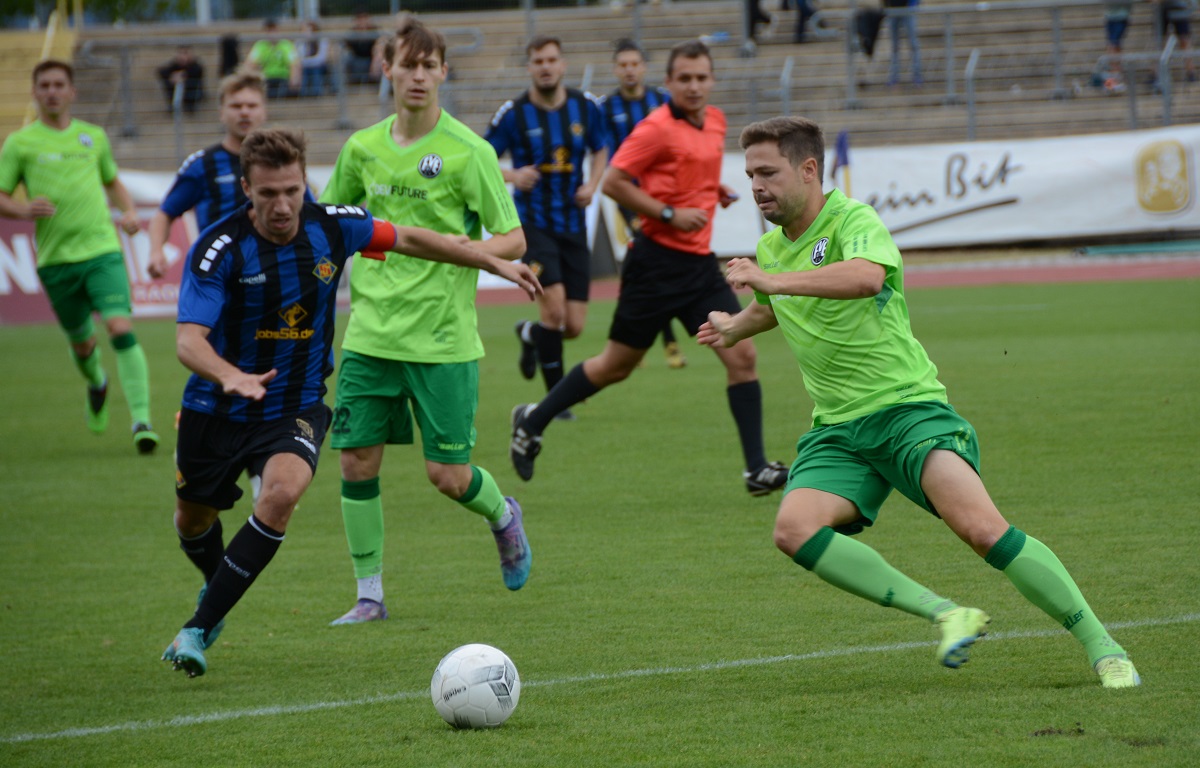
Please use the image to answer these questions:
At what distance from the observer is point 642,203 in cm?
779

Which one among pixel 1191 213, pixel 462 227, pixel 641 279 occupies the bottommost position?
pixel 1191 213

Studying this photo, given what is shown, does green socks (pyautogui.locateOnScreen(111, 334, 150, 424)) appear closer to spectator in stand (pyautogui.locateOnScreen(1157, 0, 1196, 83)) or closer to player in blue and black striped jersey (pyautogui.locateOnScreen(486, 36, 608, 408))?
player in blue and black striped jersey (pyautogui.locateOnScreen(486, 36, 608, 408))

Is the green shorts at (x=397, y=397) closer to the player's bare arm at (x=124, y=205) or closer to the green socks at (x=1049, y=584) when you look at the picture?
the green socks at (x=1049, y=584)

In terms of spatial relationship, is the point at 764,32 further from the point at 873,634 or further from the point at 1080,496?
the point at 873,634

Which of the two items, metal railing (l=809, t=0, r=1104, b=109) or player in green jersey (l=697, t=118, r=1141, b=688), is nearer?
player in green jersey (l=697, t=118, r=1141, b=688)

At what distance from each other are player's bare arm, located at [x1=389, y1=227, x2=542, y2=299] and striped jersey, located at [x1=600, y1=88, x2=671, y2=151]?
6.11 m

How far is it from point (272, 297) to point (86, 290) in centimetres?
559

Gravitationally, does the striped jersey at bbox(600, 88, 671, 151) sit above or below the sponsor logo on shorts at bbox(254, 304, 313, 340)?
above

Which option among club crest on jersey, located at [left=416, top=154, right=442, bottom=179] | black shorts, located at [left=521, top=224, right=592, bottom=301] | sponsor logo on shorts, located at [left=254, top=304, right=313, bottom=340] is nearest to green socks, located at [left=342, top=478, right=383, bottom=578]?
sponsor logo on shorts, located at [left=254, top=304, right=313, bottom=340]

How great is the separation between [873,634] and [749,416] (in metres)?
2.65

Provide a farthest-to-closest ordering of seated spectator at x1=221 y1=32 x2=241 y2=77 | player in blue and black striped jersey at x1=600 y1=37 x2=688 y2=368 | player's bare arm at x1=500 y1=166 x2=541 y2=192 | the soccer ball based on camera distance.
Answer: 1. seated spectator at x1=221 y1=32 x2=241 y2=77
2. player in blue and black striped jersey at x1=600 y1=37 x2=688 y2=368
3. player's bare arm at x1=500 y1=166 x2=541 y2=192
4. the soccer ball

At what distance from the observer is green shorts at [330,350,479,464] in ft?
19.2

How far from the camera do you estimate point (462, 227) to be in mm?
6137

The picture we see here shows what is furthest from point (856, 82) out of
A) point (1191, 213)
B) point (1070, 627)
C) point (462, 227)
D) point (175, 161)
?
point (1070, 627)
